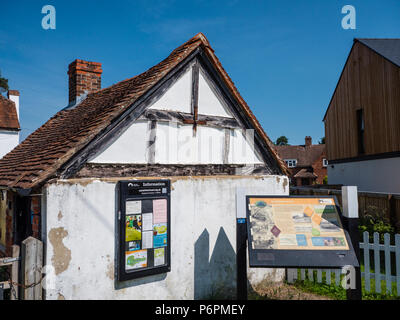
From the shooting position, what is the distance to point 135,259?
5.23m

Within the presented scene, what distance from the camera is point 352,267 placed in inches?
177

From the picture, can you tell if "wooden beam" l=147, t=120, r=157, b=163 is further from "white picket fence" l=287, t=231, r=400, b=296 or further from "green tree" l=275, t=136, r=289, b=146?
"green tree" l=275, t=136, r=289, b=146

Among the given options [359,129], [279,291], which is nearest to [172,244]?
[279,291]

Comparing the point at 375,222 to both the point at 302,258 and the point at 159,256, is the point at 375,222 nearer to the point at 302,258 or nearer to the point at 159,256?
the point at 302,258

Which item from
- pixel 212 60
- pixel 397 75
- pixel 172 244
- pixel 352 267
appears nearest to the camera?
pixel 352 267

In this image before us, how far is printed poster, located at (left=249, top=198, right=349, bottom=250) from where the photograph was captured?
4637 millimetres

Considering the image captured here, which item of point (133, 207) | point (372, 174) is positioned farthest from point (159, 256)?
point (372, 174)

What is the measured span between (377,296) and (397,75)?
501 inches

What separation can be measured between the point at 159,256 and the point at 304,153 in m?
45.3

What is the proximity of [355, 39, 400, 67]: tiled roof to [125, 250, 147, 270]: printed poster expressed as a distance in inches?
609

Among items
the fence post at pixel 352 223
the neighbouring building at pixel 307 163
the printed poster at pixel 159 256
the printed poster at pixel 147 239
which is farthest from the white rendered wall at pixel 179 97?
the neighbouring building at pixel 307 163

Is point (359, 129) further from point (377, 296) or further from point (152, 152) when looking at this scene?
point (152, 152)

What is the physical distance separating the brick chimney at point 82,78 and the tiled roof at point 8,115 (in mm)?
10516

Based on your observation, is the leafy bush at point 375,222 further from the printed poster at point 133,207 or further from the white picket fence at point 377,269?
the printed poster at point 133,207
